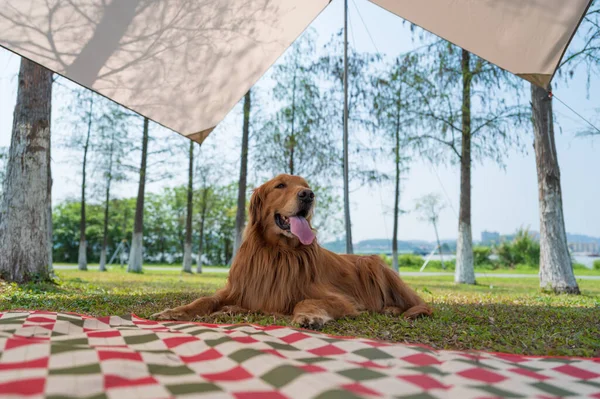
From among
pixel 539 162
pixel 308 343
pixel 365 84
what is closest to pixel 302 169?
pixel 365 84

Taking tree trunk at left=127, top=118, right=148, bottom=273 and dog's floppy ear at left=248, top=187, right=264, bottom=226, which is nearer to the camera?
dog's floppy ear at left=248, top=187, right=264, bottom=226

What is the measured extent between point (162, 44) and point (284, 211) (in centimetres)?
203

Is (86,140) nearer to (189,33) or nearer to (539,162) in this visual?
(189,33)

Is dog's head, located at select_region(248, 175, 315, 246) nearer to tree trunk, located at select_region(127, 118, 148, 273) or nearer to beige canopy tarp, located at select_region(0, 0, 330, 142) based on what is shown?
beige canopy tarp, located at select_region(0, 0, 330, 142)

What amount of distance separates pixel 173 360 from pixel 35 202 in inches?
183

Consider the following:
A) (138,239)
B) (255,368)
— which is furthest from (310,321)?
(138,239)

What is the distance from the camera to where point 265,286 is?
2838 mm

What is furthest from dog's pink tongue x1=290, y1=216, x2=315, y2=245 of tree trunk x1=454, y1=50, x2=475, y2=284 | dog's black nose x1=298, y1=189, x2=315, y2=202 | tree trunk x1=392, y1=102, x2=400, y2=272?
tree trunk x1=392, y1=102, x2=400, y2=272

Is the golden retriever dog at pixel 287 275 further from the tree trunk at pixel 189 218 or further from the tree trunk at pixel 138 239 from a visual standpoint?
the tree trunk at pixel 189 218

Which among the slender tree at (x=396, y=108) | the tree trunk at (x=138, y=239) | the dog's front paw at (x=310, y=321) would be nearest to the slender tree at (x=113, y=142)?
the tree trunk at (x=138, y=239)

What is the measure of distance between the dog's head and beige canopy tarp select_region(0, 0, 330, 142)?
1645 mm

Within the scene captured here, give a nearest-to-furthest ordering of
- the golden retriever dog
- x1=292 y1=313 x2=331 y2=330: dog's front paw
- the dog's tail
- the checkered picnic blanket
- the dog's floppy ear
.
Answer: the checkered picnic blanket, x1=292 y1=313 x2=331 y2=330: dog's front paw, the golden retriever dog, the dog's floppy ear, the dog's tail

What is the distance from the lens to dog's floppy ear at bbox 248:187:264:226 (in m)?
3.04

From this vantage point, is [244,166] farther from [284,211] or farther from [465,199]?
[284,211]
